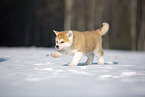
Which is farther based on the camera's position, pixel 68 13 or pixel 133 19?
pixel 68 13

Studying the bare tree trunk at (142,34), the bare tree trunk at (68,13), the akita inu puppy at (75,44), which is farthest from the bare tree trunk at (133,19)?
the akita inu puppy at (75,44)

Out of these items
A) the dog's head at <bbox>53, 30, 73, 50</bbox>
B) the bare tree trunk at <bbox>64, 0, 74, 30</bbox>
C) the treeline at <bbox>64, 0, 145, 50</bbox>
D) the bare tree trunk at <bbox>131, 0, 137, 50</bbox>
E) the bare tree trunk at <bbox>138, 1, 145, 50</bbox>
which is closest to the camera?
the dog's head at <bbox>53, 30, 73, 50</bbox>

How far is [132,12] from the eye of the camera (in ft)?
84.5

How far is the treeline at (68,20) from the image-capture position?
82.0ft

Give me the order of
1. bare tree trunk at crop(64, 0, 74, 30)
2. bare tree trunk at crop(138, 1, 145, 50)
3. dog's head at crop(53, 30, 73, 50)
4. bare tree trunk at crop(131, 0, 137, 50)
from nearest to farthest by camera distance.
Result: dog's head at crop(53, 30, 73, 50) → bare tree trunk at crop(138, 1, 145, 50) → bare tree trunk at crop(131, 0, 137, 50) → bare tree trunk at crop(64, 0, 74, 30)

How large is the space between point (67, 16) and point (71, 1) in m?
2.48

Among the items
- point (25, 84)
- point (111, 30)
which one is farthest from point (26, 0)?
point (25, 84)

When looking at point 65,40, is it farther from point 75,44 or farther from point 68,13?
point 68,13

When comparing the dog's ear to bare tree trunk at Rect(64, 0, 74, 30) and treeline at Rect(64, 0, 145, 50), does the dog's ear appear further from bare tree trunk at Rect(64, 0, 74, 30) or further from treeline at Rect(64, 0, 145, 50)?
bare tree trunk at Rect(64, 0, 74, 30)

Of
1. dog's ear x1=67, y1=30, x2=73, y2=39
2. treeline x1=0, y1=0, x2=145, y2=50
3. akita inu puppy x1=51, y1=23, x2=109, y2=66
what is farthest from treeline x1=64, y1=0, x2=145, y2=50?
dog's ear x1=67, y1=30, x2=73, y2=39

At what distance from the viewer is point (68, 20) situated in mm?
26344

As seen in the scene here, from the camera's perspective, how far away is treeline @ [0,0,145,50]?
25000 millimetres

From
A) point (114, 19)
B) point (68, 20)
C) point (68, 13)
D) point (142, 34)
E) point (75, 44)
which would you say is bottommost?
point (75, 44)

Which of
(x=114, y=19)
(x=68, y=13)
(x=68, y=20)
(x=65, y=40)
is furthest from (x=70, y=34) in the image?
(x=114, y=19)
